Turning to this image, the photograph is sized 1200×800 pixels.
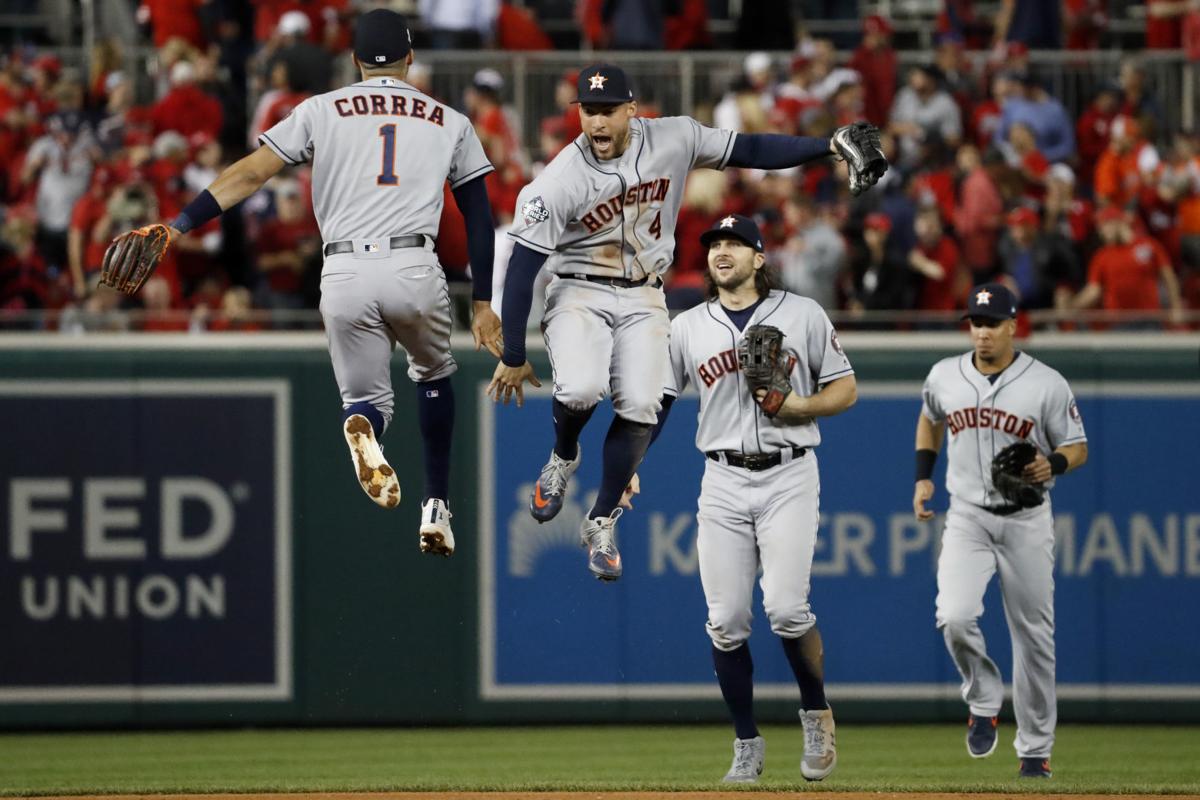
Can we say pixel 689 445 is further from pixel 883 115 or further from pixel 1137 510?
pixel 883 115

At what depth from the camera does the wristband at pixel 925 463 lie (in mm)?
11180

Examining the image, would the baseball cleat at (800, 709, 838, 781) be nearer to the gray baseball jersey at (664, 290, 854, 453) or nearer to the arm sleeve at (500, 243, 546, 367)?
the gray baseball jersey at (664, 290, 854, 453)

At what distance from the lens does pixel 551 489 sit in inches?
351

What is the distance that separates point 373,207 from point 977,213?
24.6ft

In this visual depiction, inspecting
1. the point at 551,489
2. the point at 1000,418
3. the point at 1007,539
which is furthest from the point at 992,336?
the point at 551,489

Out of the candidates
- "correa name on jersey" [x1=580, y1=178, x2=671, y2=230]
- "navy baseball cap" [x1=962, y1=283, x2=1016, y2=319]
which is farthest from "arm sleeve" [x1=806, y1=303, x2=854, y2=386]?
"navy baseball cap" [x1=962, y1=283, x2=1016, y2=319]

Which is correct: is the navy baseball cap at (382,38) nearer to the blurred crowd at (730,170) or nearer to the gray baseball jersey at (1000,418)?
the gray baseball jersey at (1000,418)

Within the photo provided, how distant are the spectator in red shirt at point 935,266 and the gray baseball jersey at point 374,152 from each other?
634 cm

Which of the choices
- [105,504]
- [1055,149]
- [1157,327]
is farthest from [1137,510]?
[105,504]

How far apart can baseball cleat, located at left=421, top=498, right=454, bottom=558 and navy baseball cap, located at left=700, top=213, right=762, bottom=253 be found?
1.74 metres

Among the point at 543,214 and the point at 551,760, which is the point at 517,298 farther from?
the point at 551,760

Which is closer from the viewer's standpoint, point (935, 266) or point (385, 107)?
point (385, 107)

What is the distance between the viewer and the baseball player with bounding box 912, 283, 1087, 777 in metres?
10.7

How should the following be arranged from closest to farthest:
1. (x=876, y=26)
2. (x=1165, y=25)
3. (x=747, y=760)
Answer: (x=747, y=760)
(x=876, y=26)
(x=1165, y=25)
